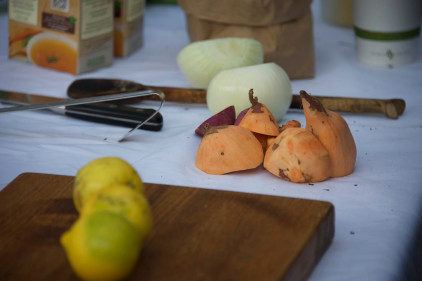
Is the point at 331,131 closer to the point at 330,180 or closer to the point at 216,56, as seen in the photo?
the point at 330,180

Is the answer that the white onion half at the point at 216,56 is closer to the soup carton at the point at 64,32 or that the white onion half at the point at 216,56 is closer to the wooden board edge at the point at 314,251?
the soup carton at the point at 64,32

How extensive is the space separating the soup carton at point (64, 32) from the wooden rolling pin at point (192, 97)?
92 millimetres

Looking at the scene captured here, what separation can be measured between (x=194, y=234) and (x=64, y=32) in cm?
56

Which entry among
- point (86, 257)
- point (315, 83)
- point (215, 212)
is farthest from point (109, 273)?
point (315, 83)

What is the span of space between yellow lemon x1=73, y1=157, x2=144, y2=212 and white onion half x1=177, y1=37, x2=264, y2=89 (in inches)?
15.8

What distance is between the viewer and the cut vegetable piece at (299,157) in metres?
0.58

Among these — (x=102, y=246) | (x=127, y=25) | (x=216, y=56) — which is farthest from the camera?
(x=127, y=25)

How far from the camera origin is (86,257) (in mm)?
359

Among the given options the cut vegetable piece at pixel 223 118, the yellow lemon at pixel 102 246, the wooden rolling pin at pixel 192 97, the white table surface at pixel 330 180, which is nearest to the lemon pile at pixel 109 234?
the yellow lemon at pixel 102 246

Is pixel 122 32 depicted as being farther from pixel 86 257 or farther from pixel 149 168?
pixel 86 257

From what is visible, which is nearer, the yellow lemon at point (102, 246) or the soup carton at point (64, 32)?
the yellow lemon at point (102, 246)

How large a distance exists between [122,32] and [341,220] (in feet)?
1.93

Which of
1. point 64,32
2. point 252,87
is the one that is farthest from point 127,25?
point 252,87

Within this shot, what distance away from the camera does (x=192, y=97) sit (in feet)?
2.71
